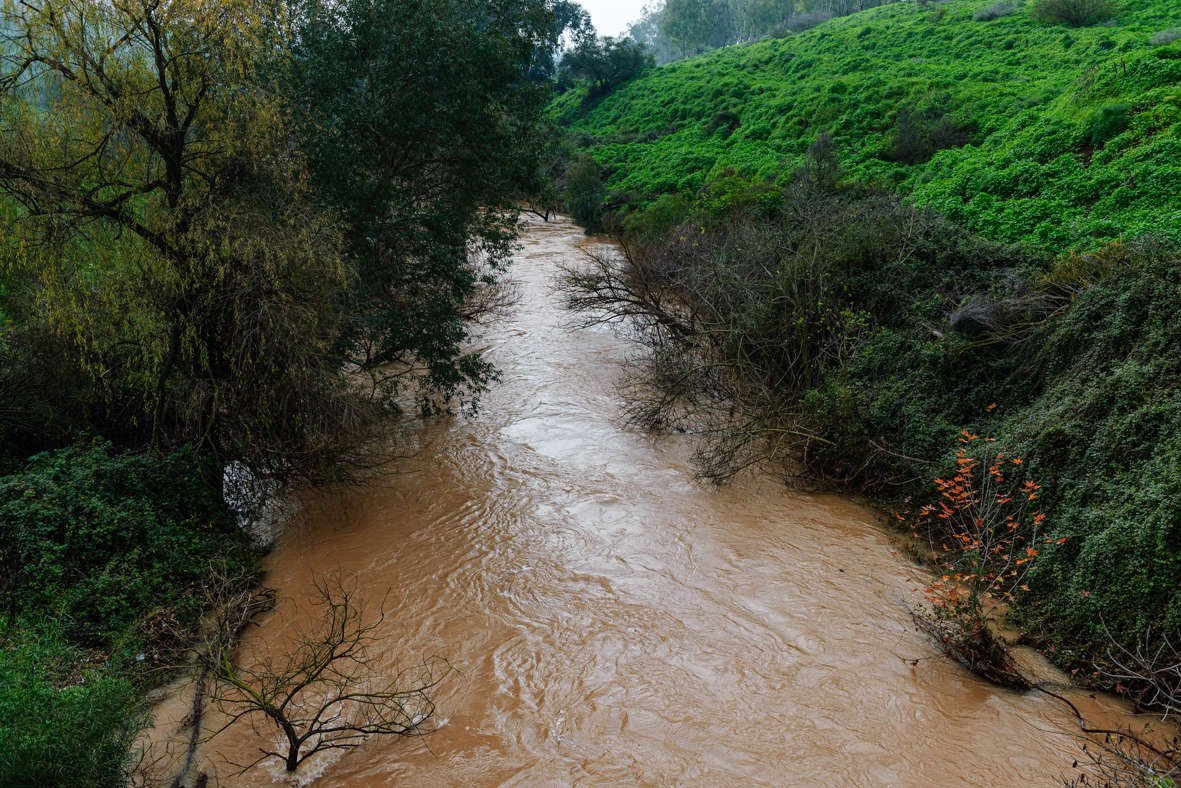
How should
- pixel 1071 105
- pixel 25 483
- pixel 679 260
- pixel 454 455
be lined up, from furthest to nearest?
pixel 679 260, pixel 1071 105, pixel 454 455, pixel 25 483

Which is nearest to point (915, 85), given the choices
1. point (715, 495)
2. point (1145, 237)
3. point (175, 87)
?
point (1145, 237)

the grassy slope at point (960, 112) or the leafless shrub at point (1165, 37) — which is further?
the leafless shrub at point (1165, 37)

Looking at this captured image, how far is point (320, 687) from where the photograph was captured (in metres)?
7.06

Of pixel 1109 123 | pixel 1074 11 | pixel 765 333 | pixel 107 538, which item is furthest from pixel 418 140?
pixel 1074 11

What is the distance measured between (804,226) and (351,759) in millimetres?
13993

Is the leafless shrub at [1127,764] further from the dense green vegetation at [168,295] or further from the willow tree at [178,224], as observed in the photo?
the willow tree at [178,224]

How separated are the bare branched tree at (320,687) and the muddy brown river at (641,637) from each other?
0.20m

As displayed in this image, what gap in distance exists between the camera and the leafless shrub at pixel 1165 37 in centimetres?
1784

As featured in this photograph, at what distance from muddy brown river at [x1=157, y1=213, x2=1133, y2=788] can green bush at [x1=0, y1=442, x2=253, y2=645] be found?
3.76 feet

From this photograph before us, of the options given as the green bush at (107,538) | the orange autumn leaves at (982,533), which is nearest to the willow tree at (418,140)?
the green bush at (107,538)

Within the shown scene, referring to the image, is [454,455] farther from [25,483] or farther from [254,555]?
[25,483]

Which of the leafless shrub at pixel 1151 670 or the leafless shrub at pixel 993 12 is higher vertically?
the leafless shrub at pixel 993 12

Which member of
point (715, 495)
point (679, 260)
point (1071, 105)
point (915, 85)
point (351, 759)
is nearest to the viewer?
point (351, 759)

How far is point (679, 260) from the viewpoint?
18391mm
